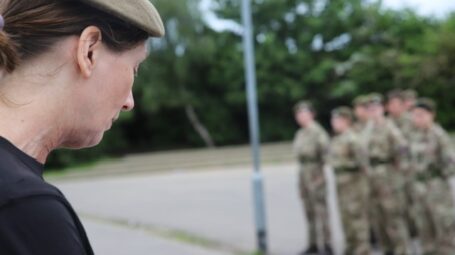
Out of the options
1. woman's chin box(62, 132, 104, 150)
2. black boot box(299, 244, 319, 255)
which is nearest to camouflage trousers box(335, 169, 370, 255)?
black boot box(299, 244, 319, 255)

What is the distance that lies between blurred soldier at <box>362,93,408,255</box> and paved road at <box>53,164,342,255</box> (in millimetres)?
954

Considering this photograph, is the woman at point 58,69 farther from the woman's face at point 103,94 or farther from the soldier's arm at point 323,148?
the soldier's arm at point 323,148

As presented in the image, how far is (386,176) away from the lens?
7000 millimetres

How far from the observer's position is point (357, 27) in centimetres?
3183

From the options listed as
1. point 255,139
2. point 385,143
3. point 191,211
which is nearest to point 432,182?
point 385,143

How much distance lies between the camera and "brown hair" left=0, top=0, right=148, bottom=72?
1034mm

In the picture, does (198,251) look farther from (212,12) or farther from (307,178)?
(212,12)

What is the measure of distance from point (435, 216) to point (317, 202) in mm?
1357

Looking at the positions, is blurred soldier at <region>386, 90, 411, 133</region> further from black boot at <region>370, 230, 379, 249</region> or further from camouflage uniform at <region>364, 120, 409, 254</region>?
black boot at <region>370, 230, 379, 249</region>

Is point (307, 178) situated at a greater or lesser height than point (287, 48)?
lesser

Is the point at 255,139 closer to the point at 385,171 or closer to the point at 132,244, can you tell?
the point at 385,171

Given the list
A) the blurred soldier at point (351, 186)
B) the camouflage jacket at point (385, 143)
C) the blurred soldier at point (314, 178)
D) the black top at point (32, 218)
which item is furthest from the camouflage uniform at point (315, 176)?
the black top at point (32, 218)

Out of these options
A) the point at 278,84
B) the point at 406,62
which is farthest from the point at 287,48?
the point at 406,62

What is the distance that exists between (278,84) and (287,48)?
2201 mm
